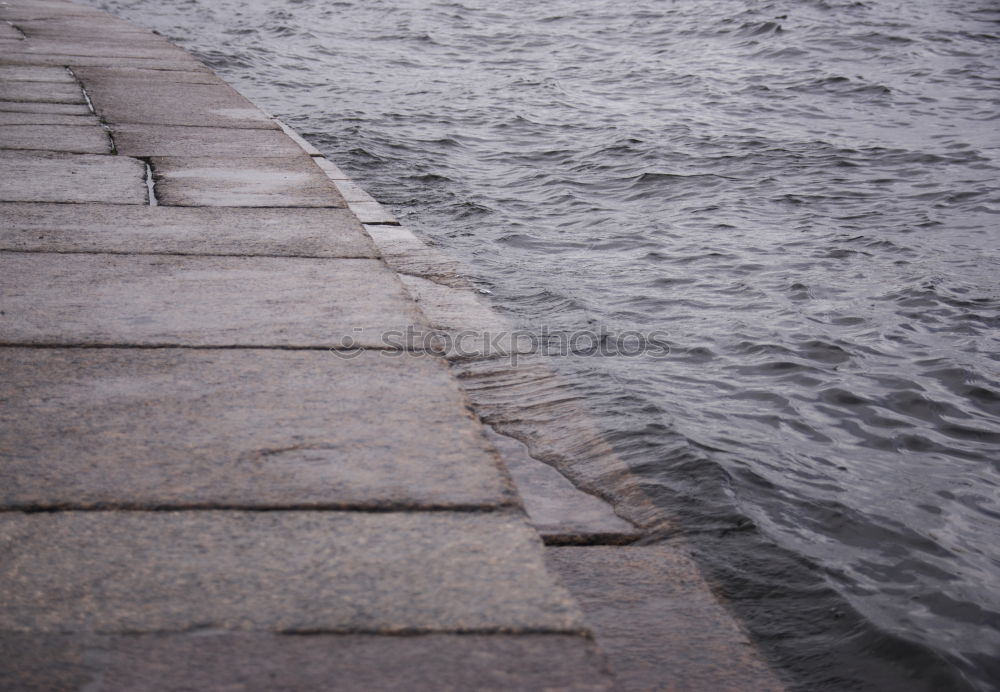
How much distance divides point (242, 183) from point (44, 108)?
2.03 m

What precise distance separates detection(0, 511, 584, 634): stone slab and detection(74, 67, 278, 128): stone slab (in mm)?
3825

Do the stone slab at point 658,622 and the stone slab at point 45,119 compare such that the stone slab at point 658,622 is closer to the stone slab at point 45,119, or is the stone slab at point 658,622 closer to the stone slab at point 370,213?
the stone slab at point 370,213

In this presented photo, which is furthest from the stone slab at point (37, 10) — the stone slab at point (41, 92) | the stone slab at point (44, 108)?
the stone slab at point (44, 108)

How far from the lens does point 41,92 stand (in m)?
5.37

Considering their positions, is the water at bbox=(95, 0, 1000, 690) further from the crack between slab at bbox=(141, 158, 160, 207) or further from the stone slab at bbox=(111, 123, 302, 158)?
the crack between slab at bbox=(141, 158, 160, 207)

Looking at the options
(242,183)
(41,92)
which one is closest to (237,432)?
(242,183)

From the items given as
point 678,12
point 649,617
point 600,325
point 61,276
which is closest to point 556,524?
point 649,617

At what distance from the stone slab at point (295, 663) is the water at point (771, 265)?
785mm

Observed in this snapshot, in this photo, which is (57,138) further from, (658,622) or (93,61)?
(658,622)

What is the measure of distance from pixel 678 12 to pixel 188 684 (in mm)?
15326

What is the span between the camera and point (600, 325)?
365 cm

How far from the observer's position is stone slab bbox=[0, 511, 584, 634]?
4.13 ft

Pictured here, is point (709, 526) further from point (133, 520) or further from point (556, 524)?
point (133, 520)

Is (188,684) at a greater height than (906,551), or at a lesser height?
greater
